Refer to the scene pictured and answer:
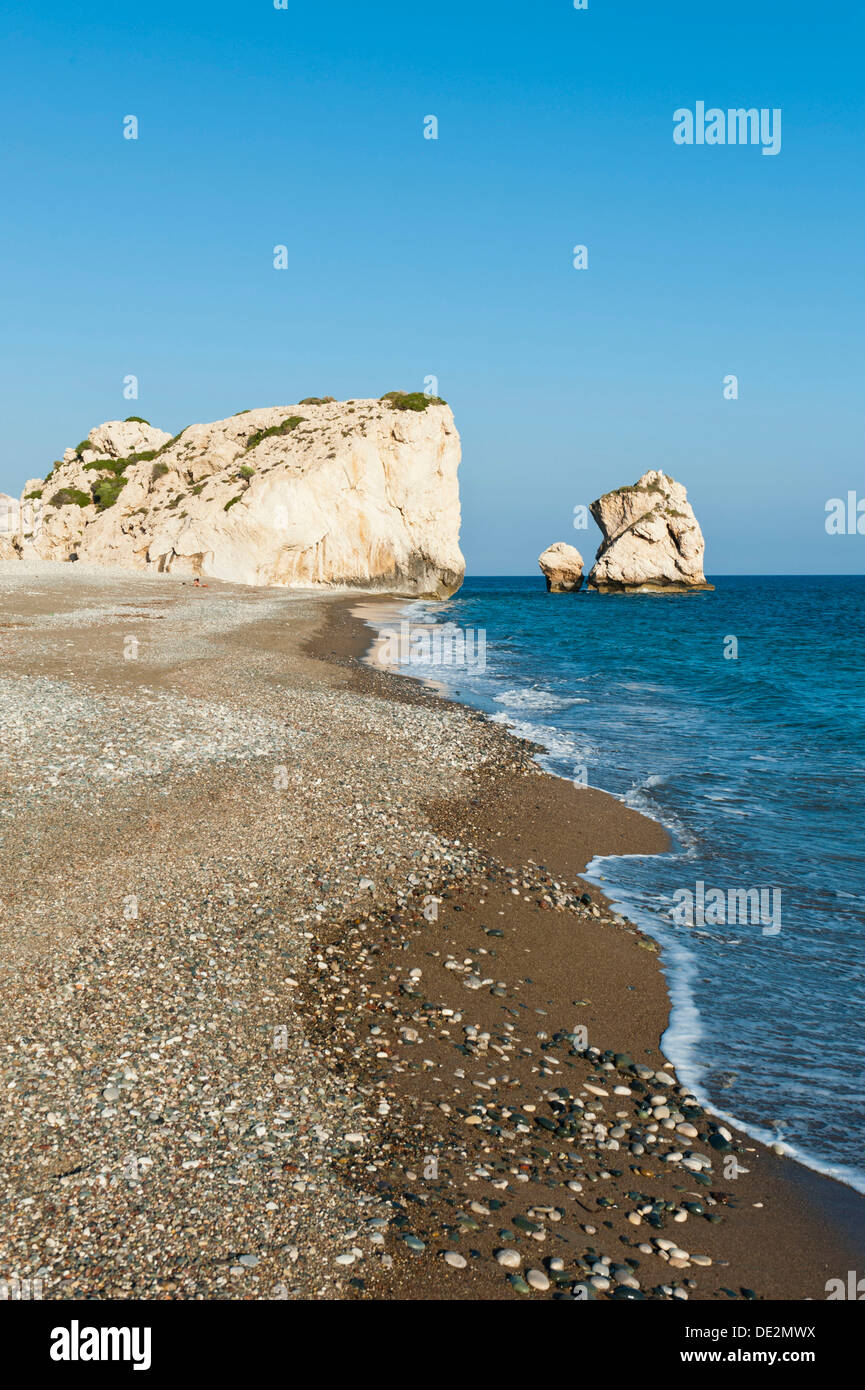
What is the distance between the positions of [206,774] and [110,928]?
586cm

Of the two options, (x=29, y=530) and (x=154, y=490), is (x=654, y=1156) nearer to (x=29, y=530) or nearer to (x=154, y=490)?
(x=154, y=490)

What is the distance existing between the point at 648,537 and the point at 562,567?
17.7m

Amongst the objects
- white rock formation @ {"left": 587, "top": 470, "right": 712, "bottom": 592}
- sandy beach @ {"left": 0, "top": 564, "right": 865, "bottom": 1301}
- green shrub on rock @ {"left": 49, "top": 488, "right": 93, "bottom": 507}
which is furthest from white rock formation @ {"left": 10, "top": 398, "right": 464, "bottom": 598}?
sandy beach @ {"left": 0, "top": 564, "right": 865, "bottom": 1301}

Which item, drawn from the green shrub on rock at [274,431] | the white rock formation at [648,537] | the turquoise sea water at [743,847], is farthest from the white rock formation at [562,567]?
the turquoise sea water at [743,847]

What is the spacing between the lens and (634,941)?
414 inches

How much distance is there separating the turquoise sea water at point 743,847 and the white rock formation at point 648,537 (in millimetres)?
66548

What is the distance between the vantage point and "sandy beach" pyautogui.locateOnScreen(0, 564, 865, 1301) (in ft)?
17.4

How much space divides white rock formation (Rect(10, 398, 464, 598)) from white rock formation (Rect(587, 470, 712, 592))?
30.1m

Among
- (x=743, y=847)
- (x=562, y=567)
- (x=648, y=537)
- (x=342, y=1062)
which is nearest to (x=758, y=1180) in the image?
(x=342, y=1062)

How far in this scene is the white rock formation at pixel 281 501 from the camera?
235ft

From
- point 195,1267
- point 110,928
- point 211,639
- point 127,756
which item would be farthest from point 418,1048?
point 211,639

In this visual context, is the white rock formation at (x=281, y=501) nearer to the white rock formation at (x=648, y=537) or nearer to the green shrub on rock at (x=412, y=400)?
the green shrub on rock at (x=412, y=400)

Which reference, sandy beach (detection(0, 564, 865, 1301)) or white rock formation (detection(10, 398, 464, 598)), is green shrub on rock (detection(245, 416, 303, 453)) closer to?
white rock formation (detection(10, 398, 464, 598))

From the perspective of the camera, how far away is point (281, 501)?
70688 millimetres
